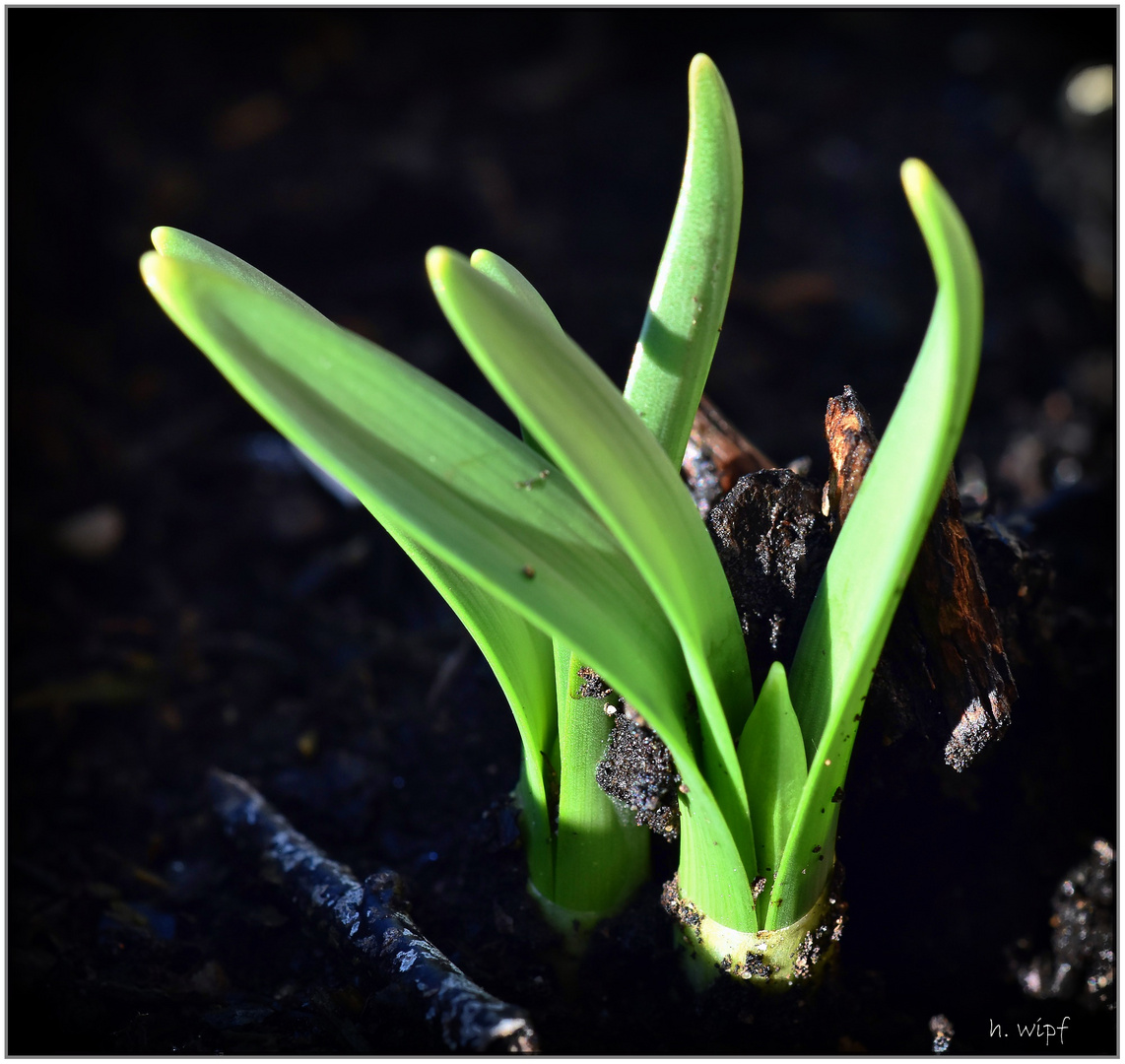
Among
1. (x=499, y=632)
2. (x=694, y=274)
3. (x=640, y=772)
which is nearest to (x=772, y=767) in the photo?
(x=640, y=772)

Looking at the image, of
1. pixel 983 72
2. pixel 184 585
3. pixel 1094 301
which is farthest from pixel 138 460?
pixel 983 72

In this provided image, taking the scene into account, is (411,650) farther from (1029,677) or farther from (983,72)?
(983,72)

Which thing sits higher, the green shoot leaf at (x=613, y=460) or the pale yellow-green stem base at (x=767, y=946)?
the green shoot leaf at (x=613, y=460)

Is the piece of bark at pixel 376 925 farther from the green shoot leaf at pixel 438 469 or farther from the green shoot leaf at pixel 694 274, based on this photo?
the green shoot leaf at pixel 694 274

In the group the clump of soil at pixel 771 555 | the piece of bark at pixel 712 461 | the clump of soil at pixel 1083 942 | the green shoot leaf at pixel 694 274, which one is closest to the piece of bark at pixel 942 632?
the clump of soil at pixel 771 555

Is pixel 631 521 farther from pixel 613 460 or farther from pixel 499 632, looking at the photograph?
pixel 499 632

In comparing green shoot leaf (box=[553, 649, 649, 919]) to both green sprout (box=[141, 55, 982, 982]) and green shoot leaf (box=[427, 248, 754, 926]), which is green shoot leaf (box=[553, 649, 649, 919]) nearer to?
green sprout (box=[141, 55, 982, 982])
